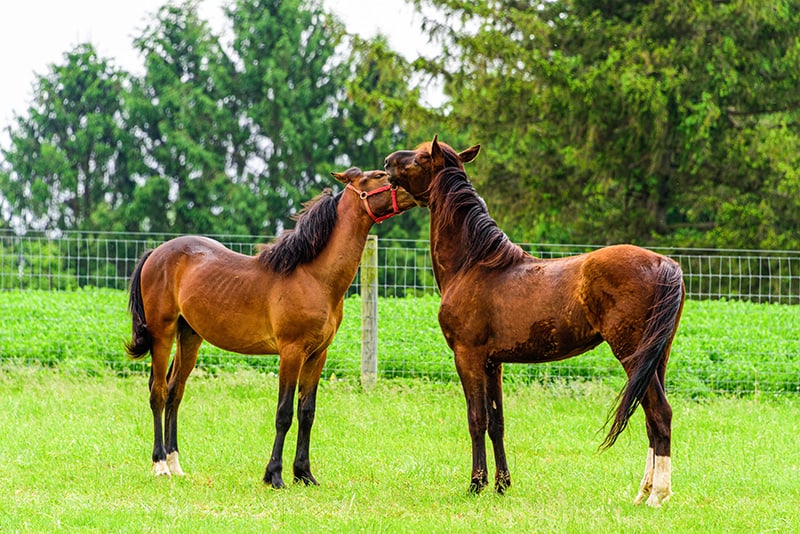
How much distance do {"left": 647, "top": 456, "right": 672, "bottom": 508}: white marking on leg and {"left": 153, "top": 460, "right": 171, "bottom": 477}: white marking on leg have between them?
9.83ft

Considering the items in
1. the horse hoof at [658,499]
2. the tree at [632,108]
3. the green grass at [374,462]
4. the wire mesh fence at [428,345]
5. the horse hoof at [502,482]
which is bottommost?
the green grass at [374,462]

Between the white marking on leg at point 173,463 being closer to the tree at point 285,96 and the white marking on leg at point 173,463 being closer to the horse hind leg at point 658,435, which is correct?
the horse hind leg at point 658,435

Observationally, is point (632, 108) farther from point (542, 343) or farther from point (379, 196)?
point (542, 343)

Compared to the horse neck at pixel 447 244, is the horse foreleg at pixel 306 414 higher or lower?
lower

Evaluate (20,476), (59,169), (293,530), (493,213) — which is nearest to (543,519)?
(293,530)

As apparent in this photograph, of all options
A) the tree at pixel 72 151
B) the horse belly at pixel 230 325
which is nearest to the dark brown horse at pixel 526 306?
the horse belly at pixel 230 325

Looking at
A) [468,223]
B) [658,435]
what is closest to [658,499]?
[658,435]

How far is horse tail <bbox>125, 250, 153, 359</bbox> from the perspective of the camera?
19.4ft

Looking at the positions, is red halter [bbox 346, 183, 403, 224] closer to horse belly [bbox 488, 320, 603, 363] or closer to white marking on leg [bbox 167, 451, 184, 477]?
horse belly [bbox 488, 320, 603, 363]

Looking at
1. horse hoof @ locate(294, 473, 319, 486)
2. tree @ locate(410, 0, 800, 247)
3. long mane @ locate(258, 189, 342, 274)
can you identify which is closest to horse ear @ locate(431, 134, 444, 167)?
long mane @ locate(258, 189, 342, 274)

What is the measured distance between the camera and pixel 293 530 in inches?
166

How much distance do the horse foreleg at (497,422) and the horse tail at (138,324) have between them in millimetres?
2353

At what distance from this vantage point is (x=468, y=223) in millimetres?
5215

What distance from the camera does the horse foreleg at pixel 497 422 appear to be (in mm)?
5137
